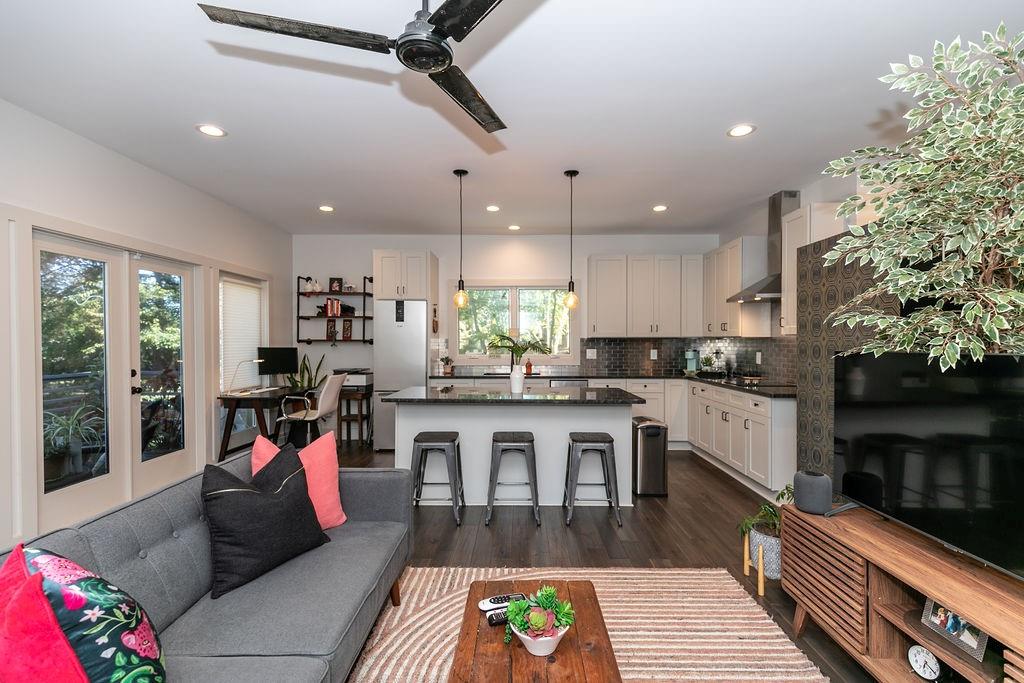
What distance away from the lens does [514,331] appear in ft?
20.8

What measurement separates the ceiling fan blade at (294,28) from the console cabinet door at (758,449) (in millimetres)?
3818

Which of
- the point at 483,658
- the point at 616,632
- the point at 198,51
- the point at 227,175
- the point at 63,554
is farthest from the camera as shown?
the point at 227,175

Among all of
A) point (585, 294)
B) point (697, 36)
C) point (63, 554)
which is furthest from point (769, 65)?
point (585, 294)

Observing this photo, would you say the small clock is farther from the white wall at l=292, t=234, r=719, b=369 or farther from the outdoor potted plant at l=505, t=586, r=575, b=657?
the white wall at l=292, t=234, r=719, b=369

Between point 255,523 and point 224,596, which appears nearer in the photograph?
point 224,596

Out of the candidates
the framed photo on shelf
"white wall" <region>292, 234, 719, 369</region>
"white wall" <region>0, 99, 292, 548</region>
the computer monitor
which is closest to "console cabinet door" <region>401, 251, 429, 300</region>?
"white wall" <region>292, 234, 719, 369</region>

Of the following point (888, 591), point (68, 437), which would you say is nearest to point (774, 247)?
point (888, 591)

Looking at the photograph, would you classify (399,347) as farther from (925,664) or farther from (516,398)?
(925,664)

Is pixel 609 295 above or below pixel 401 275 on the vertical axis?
below

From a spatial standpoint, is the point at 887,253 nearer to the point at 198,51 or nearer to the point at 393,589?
the point at 393,589

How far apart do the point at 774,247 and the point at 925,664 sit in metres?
3.65

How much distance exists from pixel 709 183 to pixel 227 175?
419 cm

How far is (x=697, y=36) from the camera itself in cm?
214

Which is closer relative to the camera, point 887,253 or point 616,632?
point 887,253
